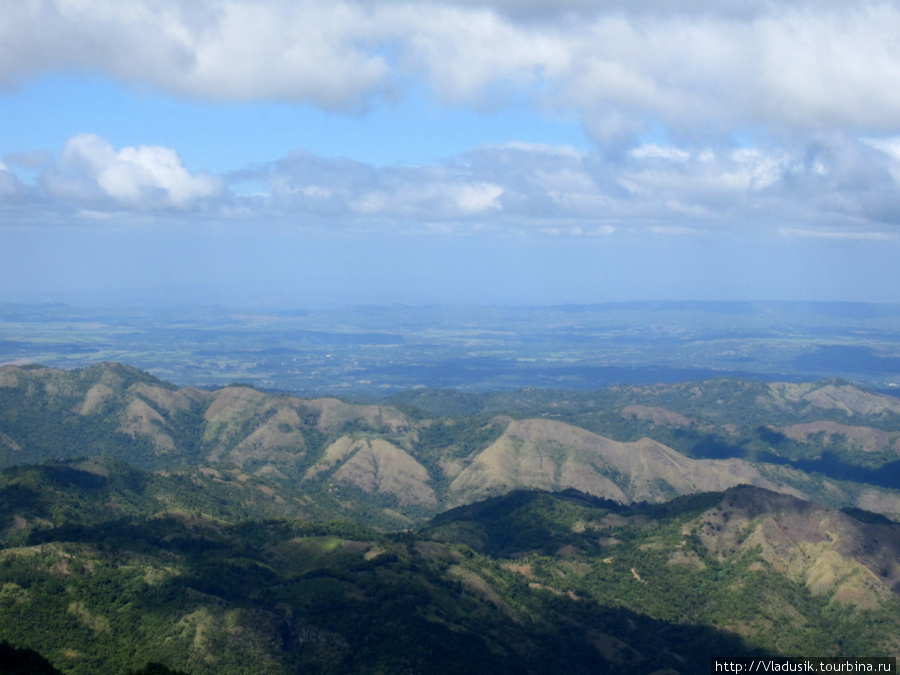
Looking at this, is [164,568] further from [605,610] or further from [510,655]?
[605,610]

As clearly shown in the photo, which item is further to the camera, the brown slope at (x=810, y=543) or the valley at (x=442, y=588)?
the brown slope at (x=810, y=543)

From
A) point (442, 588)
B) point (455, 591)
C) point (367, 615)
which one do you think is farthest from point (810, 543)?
point (367, 615)

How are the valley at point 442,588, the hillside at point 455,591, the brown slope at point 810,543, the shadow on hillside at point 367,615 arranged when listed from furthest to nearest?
the brown slope at point 810,543 → the shadow on hillside at point 367,615 → the valley at point 442,588 → the hillside at point 455,591

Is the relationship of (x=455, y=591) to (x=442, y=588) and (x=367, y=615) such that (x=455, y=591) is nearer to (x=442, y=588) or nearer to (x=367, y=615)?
(x=442, y=588)

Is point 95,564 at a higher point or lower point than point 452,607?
higher

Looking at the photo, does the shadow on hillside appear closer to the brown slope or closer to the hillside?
the hillside

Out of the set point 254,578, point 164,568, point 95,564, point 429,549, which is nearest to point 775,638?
point 429,549

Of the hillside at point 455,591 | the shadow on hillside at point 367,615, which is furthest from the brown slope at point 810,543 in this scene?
the shadow on hillside at point 367,615

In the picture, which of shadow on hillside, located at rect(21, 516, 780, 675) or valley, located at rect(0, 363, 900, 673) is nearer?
valley, located at rect(0, 363, 900, 673)

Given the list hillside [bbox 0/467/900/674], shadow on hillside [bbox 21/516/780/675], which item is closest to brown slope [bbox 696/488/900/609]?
hillside [bbox 0/467/900/674]

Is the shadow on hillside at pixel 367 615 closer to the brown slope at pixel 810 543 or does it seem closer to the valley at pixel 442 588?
the valley at pixel 442 588

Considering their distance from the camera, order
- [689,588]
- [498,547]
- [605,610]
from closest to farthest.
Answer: [605,610] → [689,588] → [498,547]
